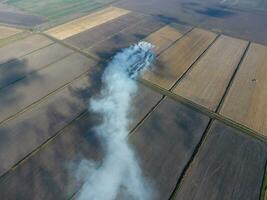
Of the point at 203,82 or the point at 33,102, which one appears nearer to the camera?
the point at 33,102

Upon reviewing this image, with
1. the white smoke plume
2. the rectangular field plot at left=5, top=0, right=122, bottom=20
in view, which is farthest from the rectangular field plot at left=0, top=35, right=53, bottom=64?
the white smoke plume

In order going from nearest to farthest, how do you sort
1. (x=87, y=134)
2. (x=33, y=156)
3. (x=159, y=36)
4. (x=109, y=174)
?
(x=109, y=174), (x=33, y=156), (x=87, y=134), (x=159, y=36)

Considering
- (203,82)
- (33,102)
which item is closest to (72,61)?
(33,102)

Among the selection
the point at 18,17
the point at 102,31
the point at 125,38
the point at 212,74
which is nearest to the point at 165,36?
the point at 125,38

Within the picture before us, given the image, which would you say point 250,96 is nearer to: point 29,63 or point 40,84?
point 40,84

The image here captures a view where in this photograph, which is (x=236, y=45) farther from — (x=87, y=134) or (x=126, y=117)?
(x=87, y=134)

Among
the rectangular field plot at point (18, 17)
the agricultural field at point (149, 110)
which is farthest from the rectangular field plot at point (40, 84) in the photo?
the rectangular field plot at point (18, 17)

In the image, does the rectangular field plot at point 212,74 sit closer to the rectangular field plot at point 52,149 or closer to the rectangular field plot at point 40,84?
the rectangular field plot at point 52,149
